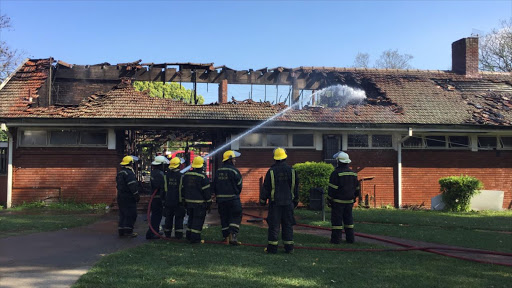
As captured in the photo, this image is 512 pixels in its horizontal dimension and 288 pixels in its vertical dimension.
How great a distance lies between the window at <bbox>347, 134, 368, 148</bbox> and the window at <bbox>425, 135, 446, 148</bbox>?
7.82ft

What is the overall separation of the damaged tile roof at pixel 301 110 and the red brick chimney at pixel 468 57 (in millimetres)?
1871

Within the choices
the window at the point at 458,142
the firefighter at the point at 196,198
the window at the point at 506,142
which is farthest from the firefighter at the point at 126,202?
the window at the point at 506,142

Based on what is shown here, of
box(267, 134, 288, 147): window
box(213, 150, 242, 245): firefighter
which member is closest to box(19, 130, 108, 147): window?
box(267, 134, 288, 147): window

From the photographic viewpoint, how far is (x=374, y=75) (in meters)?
17.6

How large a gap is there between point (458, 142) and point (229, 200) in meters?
10.9

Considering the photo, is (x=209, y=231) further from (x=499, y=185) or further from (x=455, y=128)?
(x=499, y=185)

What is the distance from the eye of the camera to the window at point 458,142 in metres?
14.5

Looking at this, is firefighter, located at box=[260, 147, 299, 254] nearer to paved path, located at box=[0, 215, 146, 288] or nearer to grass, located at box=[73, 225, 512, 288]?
grass, located at box=[73, 225, 512, 288]

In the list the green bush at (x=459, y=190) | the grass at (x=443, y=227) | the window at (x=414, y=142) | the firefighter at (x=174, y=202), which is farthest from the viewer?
the window at (x=414, y=142)

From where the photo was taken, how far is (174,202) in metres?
7.95

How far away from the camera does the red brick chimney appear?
1838 cm

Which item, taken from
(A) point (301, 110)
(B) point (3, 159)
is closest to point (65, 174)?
(B) point (3, 159)

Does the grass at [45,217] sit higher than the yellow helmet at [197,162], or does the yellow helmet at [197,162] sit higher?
the yellow helmet at [197,162]

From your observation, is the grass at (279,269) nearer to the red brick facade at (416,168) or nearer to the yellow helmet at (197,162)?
the yellow helmet at (197,162)
